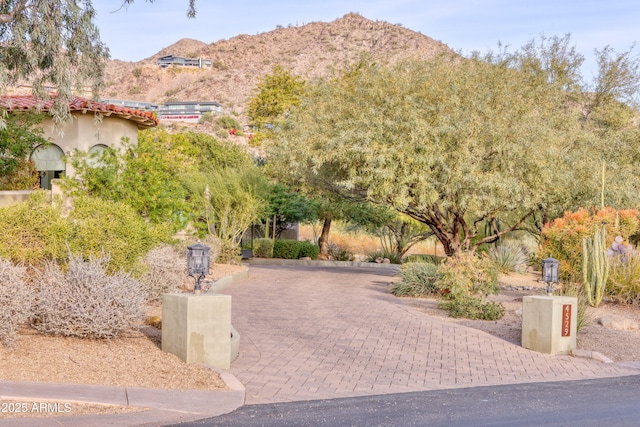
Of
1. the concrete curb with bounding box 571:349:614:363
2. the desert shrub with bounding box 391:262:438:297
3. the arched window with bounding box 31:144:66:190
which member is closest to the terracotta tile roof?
the arched window with bounding box 31:144:66:190

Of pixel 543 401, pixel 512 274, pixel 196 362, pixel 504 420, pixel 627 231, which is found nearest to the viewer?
pixel 504 420

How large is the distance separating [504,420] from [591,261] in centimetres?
958

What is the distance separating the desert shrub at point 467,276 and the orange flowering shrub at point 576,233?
2.78 metres

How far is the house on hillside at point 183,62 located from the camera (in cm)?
9512

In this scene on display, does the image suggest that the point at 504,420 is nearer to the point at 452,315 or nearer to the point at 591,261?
the point at 452,315

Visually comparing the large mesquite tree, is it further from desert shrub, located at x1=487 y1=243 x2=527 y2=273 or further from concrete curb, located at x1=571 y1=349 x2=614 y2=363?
concrete curb, located at x1=571 y1=349 x2=614 y2=363

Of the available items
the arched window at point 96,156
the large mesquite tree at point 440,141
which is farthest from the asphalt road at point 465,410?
the arched window at point 96,156

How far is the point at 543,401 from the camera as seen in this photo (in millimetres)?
7629

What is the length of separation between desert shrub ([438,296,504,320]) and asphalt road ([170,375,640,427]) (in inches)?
196

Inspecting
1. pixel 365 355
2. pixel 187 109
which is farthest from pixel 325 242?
pixel 187 109

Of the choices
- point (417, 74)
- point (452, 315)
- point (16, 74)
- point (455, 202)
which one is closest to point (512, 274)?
point (455, 202)

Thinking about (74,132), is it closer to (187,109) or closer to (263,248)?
(263,248)

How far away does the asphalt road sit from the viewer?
664cm

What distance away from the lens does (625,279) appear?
15.6m
